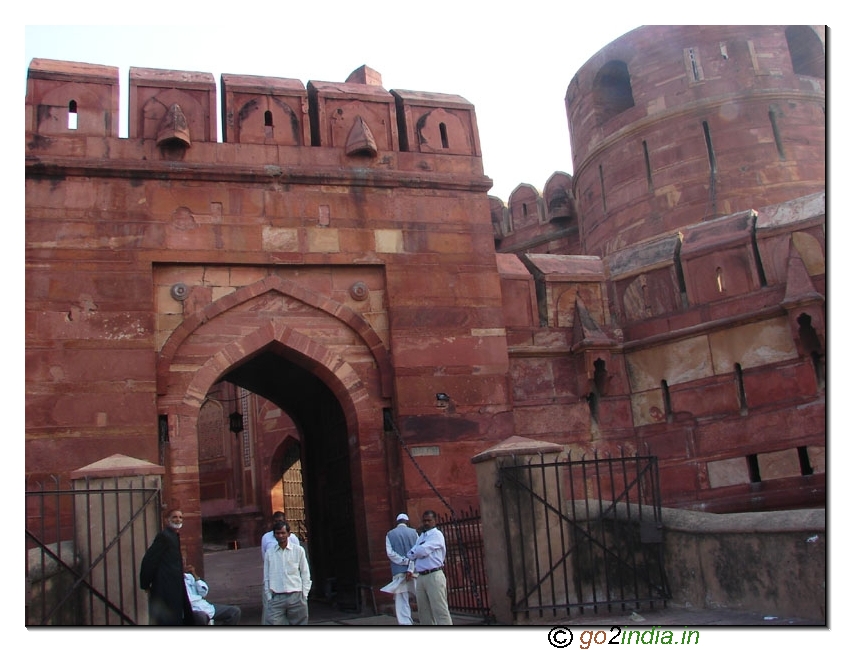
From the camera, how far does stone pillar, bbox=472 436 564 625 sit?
6816mm

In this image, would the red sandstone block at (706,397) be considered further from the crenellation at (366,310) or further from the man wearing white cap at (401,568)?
the man wearing white cap at (401,568)

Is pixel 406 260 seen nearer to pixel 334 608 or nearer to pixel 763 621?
pixel 334 608

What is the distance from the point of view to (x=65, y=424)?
851cm

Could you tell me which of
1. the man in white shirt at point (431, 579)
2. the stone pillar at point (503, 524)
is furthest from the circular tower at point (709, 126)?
the man in white shirt at point (431, 579)

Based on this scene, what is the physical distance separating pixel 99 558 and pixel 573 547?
10.8ft

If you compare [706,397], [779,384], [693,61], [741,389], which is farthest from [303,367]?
[693,61]

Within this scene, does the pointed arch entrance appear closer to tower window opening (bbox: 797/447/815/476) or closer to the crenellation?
the crenellation

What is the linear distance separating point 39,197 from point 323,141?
285 cm

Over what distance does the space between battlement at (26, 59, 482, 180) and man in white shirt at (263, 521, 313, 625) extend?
179 inches

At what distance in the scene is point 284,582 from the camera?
6.44 m

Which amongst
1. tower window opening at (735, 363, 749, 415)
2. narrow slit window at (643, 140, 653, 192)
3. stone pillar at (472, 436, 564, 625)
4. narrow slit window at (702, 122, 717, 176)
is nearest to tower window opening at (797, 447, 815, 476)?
tower window opening at (735, 363, 749, 415)

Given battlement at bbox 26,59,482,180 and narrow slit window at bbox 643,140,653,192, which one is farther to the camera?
narrow slit window at bbox 643,140,653,192

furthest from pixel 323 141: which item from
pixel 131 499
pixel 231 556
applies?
pixel 231 556

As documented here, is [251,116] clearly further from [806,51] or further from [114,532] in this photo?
[806,51]
